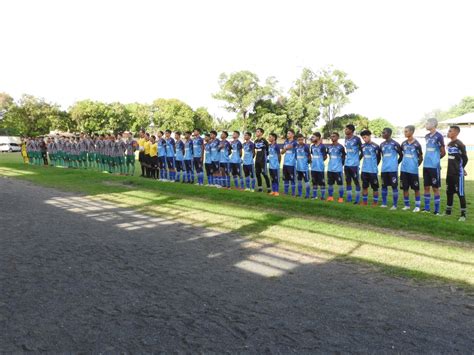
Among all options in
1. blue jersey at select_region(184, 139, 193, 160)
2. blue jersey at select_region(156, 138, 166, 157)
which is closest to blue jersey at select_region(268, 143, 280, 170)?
blue jersey at select_region(184, 139, 193, 160)

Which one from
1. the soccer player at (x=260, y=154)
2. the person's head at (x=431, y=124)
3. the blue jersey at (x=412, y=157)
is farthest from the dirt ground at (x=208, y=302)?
the soccer player at (x=260, y=154)

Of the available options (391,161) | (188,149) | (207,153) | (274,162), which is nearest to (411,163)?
(391,161)

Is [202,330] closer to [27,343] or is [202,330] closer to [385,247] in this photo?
[27,343]

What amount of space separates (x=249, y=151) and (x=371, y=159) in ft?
14.8

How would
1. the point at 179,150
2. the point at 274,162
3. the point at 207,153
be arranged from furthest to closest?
the point at 179,150 < the point at 207,153 < the point at 274,162

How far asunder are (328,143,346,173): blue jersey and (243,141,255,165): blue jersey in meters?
3.10

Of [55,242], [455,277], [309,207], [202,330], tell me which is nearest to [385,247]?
[455,277]

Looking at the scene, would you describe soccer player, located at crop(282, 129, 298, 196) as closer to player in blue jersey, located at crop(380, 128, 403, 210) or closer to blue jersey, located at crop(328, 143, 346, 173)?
blue jersey, located at crop(328, 143, 346, 173)

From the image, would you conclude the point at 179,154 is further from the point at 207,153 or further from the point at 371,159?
the point at 371,159

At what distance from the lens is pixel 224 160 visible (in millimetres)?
14453

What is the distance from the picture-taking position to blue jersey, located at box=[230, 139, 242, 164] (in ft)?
45.2

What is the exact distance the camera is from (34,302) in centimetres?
477

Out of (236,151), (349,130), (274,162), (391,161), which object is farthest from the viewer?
(236,151)

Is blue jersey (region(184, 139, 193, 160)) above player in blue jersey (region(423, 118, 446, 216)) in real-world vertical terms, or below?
above
